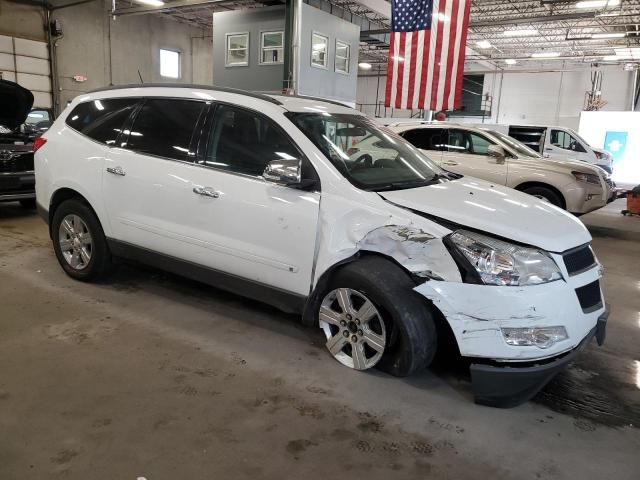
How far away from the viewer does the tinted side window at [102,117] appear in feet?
14.1

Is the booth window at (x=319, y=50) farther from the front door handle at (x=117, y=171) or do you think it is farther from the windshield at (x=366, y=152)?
the front door handle at (x=117, y=171)

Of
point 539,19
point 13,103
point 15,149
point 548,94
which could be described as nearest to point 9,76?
point 13,103

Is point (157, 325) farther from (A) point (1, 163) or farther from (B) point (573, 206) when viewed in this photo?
(B) point (573, 206)

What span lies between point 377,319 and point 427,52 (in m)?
7.66

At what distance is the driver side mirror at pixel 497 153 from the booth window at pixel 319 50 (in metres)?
8.56

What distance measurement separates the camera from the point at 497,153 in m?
8.18

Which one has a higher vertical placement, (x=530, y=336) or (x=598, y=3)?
(x=598, y=3)

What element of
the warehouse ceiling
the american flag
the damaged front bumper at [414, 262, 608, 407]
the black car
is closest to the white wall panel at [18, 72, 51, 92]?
the warehouse ceiling

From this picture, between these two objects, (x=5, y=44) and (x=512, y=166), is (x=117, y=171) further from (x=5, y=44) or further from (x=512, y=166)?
(x=5, y=44)

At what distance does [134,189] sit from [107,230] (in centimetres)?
56

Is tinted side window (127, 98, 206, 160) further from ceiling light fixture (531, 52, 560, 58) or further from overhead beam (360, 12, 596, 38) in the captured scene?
ceiling light fixture (531, 52, 560, 58)

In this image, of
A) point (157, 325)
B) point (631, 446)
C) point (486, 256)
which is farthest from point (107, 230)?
point (631, 446)

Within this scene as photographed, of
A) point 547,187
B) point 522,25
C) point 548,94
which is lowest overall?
point 547,187

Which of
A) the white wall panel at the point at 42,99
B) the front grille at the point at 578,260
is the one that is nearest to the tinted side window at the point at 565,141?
the front grille at the point at 578,260
